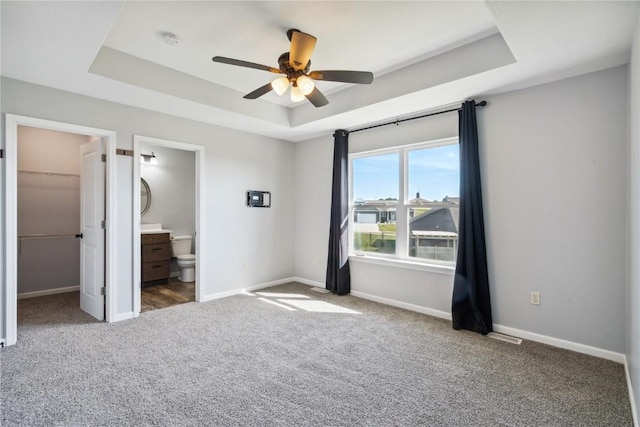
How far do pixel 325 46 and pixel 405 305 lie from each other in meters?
3.09

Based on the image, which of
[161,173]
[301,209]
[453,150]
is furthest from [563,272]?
[161,173]

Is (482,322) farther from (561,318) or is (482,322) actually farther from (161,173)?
(161,173)

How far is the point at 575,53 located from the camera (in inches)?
96.8

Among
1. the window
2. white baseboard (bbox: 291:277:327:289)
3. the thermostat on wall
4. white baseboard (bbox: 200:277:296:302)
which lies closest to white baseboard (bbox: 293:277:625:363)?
the window

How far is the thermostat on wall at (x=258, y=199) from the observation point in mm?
4879

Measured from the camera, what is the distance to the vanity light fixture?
18.3ft

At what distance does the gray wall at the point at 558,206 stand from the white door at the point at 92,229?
12.7 ft

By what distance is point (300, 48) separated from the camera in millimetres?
2326

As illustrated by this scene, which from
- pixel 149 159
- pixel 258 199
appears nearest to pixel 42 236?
pixel 149 159

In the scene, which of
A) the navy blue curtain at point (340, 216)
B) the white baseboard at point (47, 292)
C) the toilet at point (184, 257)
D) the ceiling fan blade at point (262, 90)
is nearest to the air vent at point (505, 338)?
the navy blue curtain at point (340, 216)

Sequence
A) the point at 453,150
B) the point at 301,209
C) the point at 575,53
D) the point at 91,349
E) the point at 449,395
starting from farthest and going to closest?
the point at 301,209
the point at 453,150
the point at 91,349
the point at 575,53
the point at 449,395

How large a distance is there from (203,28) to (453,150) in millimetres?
2852

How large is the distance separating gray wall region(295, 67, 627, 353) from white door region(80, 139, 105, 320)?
387cm

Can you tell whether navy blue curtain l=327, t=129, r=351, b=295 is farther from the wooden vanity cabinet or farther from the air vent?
the wooden vanity cabinet
